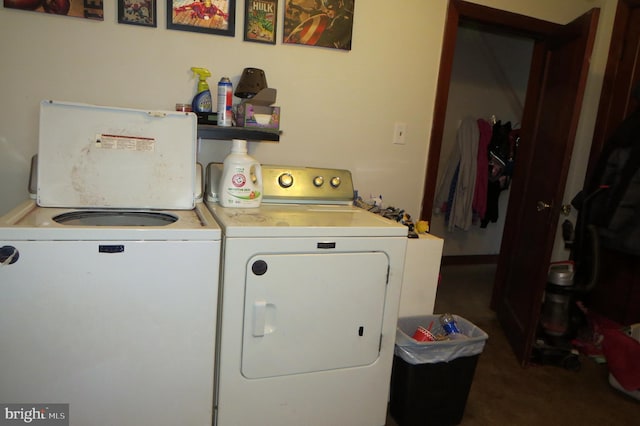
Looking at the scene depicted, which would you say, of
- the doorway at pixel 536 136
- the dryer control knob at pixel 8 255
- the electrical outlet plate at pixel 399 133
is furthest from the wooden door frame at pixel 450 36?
the dryer control knob at pixel 8 255

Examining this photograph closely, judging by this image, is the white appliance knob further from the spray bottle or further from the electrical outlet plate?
the electrical outlet plate

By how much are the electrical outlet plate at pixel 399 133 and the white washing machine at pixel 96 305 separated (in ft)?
4.07

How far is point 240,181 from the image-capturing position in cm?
164

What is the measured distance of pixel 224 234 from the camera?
132cm

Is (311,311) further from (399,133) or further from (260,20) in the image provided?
(260,20)

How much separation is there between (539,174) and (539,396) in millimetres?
1290

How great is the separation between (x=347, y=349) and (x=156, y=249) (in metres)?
0.78

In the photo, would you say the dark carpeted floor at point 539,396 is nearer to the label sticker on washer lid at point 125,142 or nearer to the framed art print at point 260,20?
the label sticker on washer lid at point 125,142

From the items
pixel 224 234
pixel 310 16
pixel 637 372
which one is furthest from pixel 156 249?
pixel 637 372

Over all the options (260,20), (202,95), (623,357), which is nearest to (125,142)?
(202,95)

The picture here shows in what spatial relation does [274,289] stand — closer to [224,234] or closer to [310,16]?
[224,234]

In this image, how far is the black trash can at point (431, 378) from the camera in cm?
166

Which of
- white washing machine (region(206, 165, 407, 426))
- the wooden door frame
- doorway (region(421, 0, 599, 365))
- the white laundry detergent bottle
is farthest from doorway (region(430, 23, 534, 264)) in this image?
the white laundry detergent bottle

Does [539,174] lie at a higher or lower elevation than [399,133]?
lower
